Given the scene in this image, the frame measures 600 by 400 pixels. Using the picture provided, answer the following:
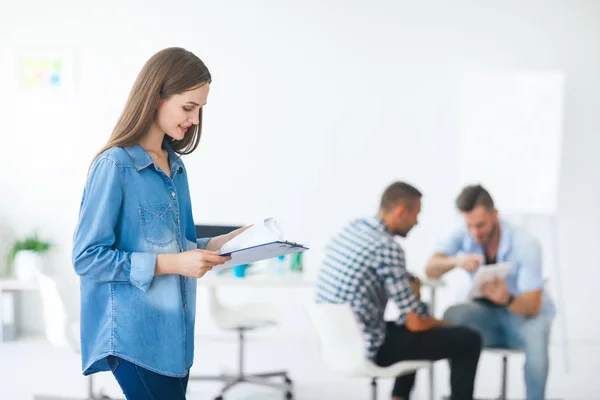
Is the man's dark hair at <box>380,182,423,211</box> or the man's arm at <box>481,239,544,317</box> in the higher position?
the man's dark hair at <box>380,182,423,211</box>

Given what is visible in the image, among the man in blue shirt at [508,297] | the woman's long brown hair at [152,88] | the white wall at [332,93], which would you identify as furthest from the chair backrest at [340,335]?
the white wall at [332,93]

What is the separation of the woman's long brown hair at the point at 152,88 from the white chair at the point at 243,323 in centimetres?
254

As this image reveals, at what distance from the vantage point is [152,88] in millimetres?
1493

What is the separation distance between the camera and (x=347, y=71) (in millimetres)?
5301

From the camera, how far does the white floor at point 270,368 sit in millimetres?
3916

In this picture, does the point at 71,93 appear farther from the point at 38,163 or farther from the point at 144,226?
the point at 144,226

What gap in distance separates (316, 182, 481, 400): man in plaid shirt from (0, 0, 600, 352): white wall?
2278 mm

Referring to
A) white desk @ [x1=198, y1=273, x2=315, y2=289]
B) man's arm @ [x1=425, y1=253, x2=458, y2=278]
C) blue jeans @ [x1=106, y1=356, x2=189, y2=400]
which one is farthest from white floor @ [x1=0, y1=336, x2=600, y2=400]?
blue jeans @ [x1=106, y1=356, x2=189, y2=400]

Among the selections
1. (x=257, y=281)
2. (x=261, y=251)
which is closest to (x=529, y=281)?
(x=257, y=281)

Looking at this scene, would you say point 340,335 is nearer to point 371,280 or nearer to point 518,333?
point 371,280

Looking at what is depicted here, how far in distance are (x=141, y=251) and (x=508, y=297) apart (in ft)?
6.99

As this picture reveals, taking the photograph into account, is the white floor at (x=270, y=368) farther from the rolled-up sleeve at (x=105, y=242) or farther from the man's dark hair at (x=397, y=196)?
the rolled-up sleeve at (x=105, y=242)

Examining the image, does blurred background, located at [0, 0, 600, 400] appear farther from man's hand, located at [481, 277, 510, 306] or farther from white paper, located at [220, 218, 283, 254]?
white paper, located at [220, 218, 283, 254]

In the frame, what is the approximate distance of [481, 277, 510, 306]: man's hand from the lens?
3.18 m
